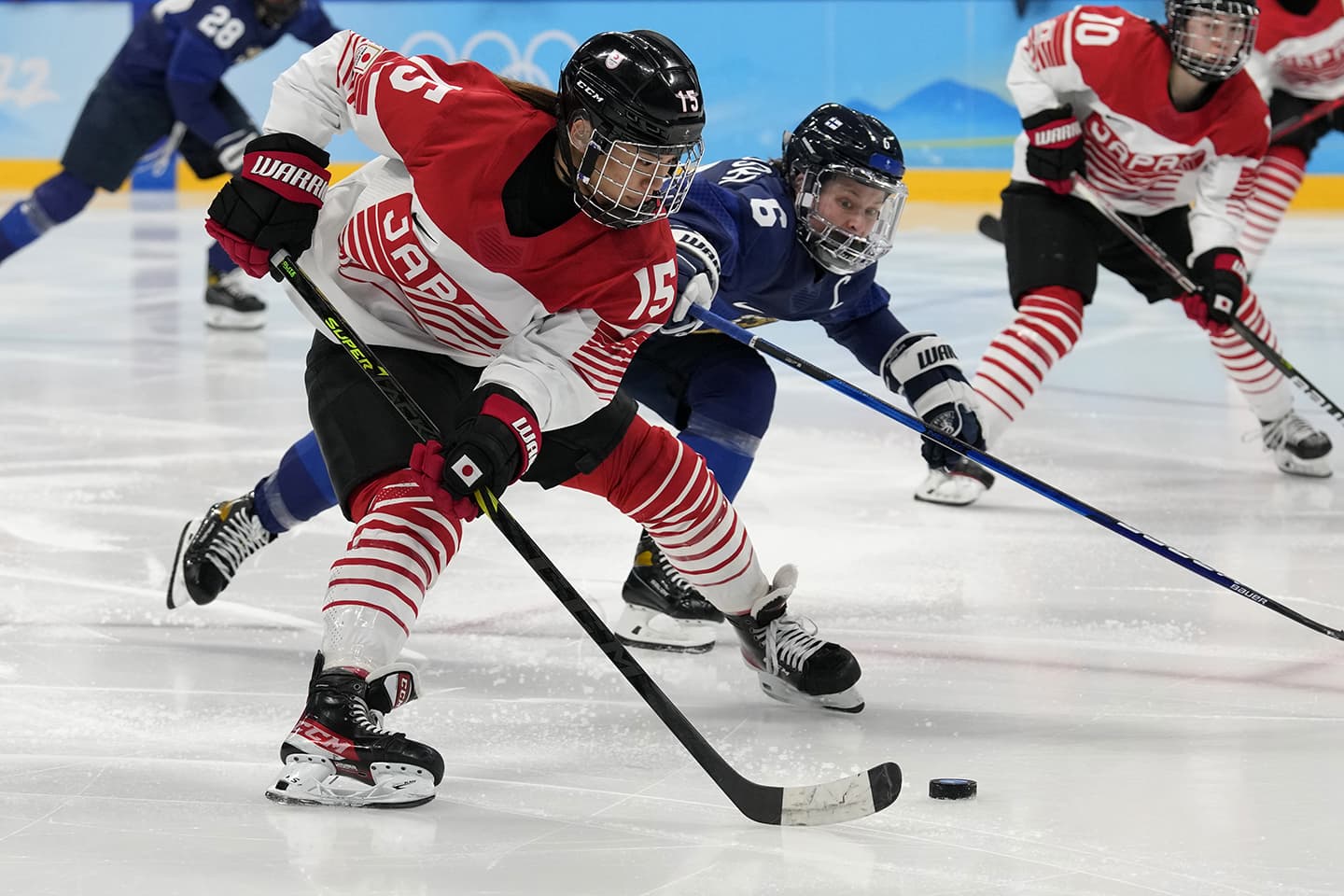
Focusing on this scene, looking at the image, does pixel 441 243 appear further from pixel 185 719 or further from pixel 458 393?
pixel 185 719

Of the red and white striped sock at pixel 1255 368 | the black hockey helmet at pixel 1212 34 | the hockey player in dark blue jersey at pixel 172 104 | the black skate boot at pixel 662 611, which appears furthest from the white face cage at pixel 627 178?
the hockey player in dark blue jersey at pixel 172 104

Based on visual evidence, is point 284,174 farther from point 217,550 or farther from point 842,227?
point 842,227

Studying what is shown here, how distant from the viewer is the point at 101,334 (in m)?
5.58

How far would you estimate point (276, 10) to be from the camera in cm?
543

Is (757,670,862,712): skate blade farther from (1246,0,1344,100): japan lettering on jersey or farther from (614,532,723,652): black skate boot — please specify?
(1246,0,1344,100): japan lettering on jersey

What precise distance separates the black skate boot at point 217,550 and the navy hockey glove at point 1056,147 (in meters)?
1.97

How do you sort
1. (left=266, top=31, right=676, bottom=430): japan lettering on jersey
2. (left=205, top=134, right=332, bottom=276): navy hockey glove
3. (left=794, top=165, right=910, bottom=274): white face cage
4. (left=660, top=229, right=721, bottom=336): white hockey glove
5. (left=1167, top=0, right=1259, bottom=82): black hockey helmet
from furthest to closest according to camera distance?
(left=1167, top=0, right=1259, bottom=82): black hockey helmet → (left=794, top=165, right=910, bottom=274): white face cage → (left=660, top=229, right=721, bottom=336): white hockey glove → (left=205, top=134, right=332, bottom=276): navy hockey glove → (left=266, top=31, right=676, bottom=430): japan lettering on jersey

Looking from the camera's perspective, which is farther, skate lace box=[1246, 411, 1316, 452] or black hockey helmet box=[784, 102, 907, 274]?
skate lace box=[1246, 411, 1316, 452]

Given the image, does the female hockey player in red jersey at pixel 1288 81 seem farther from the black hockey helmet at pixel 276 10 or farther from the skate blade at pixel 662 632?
the skate blade at pixel 662 632

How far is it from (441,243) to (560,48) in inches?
312

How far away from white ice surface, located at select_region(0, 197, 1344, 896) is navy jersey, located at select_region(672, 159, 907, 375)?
48 cm

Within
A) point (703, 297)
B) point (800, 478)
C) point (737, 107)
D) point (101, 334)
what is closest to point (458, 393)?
point (703, 297)

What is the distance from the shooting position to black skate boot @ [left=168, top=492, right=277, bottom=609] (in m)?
2.69

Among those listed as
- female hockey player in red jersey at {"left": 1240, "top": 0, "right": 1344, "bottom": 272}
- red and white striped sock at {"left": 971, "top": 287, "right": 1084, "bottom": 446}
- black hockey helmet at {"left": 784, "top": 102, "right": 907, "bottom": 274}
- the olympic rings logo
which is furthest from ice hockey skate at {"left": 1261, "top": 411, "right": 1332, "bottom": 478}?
the olympic rings logo
